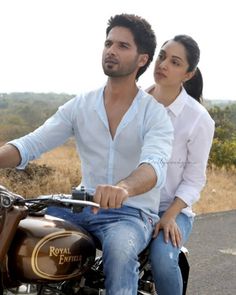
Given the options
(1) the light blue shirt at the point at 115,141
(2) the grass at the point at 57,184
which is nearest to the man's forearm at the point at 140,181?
(1) the light blue shirt at the point at 115,141

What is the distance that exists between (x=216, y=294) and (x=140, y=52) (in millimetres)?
2944

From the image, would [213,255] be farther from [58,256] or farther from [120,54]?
[58,256]

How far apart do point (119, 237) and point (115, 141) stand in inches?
21.5

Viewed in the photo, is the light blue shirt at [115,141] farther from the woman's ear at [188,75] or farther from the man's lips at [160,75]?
the woman's ear at [188,75]

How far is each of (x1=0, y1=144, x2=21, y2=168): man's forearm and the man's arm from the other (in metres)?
0.61

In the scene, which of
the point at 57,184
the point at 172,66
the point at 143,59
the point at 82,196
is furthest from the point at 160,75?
the point at 57,184

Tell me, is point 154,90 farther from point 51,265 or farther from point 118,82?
point 51,265

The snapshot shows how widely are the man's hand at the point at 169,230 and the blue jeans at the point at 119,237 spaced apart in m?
0.05

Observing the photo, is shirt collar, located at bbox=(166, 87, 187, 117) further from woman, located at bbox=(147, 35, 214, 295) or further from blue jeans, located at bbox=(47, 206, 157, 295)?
blue jeans, located at bbox=(47, 206, 157, 295)

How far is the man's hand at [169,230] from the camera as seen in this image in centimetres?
331

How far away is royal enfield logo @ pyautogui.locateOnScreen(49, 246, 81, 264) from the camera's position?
2604mm

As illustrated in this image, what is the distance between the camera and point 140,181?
110 inches

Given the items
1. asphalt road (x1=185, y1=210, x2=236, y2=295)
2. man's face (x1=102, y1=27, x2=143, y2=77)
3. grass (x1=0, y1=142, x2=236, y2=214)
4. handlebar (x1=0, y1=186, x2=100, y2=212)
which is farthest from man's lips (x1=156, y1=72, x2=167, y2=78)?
grass (x1=0, y1=142, x2=236, y2=214)

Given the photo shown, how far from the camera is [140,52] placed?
3.28m
